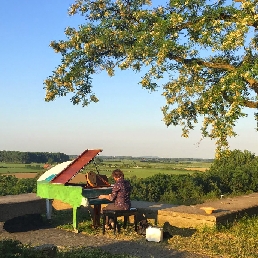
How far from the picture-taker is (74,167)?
12258 mm

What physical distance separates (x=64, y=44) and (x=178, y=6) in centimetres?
401

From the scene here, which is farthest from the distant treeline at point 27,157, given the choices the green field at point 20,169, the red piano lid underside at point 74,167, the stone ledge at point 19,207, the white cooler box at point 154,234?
the white cooler box at point 154,234

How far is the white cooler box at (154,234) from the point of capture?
10.3m

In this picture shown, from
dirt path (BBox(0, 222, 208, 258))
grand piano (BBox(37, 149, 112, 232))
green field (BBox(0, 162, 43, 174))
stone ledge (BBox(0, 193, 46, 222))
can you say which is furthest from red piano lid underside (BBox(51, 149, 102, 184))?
green field (BBox(0, 162, 43, 174))

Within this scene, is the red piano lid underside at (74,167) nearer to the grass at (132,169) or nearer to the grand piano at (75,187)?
the grand piano at (75,187)

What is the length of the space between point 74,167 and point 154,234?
126 inches

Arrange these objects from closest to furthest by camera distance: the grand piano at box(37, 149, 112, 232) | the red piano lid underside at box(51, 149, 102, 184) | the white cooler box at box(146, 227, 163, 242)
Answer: the white cooler box at box(146, 227, 163, 242) → the grand piano at box(37, 149, 112, 232) → the red piano lid underside at box(51, 149, 102, 184)

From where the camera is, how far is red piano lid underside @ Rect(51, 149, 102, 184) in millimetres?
11992

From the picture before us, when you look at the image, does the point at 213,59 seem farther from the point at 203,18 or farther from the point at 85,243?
the point at 85,243

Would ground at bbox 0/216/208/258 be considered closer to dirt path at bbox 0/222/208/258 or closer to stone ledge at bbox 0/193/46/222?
dirt path at bbox 0/222/208/258

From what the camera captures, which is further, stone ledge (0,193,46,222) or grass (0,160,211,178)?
grass (0,160,211,178)

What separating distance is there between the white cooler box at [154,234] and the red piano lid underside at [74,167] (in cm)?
273

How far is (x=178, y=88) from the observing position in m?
13.4

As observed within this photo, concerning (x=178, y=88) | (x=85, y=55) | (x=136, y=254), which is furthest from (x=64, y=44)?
(x=136, y=254)
